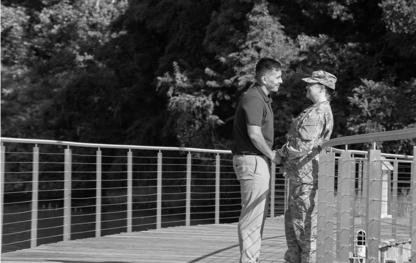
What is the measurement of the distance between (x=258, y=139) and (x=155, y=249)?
327 centimetres

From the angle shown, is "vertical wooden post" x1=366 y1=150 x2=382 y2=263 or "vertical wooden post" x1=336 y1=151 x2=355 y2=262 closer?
"vertical wooden post" x1=366 y1=150 x2=382 y2=263

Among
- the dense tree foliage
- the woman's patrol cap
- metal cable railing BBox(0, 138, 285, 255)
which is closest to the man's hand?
the woman's patrol cap

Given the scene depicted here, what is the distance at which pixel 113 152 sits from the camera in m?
29.7

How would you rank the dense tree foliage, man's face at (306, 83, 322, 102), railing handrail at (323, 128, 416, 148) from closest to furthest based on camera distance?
railing handrail at (323, 128, 416, 148)
man's face at (306, 83, 322, 102)
the dense tree foliage

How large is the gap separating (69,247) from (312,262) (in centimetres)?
325

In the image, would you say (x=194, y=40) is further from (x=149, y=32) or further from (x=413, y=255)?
(x=413, y=255)

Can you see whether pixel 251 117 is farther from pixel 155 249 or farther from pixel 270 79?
pixel 155 249

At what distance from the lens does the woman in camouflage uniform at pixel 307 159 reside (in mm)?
5918

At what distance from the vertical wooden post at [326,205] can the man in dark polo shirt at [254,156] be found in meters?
0.44

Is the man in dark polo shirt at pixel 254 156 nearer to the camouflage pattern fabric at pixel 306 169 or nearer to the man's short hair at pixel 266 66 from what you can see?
the man's short hair at pixel 266 66

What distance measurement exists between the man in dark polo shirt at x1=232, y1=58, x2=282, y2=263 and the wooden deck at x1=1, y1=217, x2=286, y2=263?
177 centimetres

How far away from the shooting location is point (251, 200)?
6020 mm

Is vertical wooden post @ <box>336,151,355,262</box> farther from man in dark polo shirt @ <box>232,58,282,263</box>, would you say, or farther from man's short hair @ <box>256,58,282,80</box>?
man's short hair @ <box>256,58,282,80</box>

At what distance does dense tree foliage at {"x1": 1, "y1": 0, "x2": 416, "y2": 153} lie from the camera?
2073 cm
